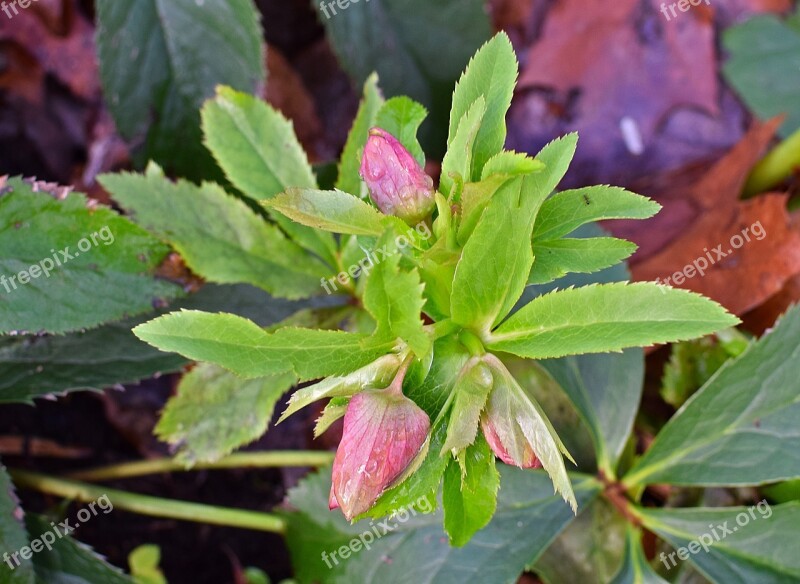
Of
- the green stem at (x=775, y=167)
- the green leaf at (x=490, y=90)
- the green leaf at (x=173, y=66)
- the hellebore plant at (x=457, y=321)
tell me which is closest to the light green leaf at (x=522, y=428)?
the hellebore plant at (x=457, y=321)

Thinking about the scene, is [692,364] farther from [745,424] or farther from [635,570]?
[635,570]

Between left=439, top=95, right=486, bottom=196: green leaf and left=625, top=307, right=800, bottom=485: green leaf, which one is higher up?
left=439, top=95, right=486, bottom=196: green leaf

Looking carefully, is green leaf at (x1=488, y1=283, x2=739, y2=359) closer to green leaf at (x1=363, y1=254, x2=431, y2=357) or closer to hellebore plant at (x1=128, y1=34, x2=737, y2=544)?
hellebore plant at (x1=128, y1=34, x2=737, y2=544)

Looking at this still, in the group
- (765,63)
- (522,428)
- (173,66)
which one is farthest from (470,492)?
(765,63)

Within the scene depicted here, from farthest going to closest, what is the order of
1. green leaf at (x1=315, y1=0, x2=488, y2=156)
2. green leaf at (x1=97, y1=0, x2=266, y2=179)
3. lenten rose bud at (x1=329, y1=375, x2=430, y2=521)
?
green leaf at (x1=315, y1=0, x2=488, y2=156) < green leaf at (x1=97, y1=0, x2=266, y2=179) < lenten rose bud at (x1=329, y1=375, x2=430, y2=521)

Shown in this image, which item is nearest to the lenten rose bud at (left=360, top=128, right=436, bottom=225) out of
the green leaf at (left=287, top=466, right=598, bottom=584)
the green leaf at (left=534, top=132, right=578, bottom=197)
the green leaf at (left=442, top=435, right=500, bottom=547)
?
the green leaf at (left=534, top=132, right=578, bottom=197)

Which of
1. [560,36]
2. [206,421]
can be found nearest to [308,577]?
[206,421]
